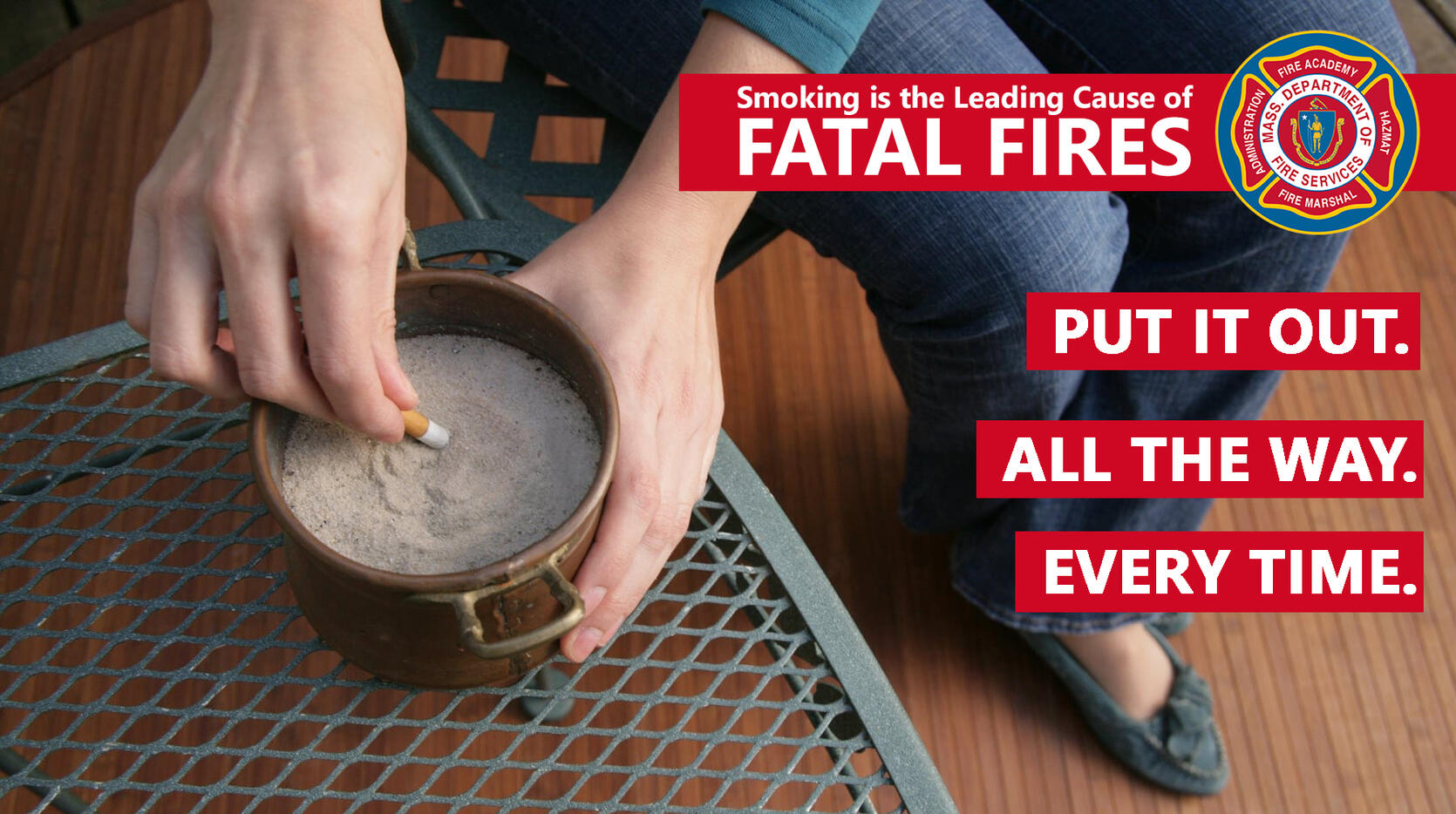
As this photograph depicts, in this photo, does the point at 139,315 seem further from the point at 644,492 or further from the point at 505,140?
the point at 505,140

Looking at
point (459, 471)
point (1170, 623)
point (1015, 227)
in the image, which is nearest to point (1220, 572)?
point (1170, 623)

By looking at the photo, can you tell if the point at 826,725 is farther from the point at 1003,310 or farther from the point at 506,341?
the point at 1003,310

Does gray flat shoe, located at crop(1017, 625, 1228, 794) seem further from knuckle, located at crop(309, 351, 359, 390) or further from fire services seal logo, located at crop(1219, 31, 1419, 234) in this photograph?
knuckle, located at crop(309, 351, 359, 390)

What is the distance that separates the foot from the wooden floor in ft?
0.22

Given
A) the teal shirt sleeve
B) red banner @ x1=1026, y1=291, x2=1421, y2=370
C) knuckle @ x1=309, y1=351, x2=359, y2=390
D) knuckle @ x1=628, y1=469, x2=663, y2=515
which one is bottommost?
knuckle @ x1=309, y1=351, x2=359, y2=390

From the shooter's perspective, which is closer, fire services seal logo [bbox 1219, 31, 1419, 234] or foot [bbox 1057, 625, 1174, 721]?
fire services seal logo [bbox 1219, 31, 1419, 234]

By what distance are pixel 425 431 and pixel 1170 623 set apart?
0.97 meters

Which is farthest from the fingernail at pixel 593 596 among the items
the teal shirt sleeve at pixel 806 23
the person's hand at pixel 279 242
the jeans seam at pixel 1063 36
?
the jeans seam at pixel 1063 36

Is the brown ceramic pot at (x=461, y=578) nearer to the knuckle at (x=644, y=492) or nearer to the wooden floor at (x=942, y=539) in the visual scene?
the knuckle at (x=644, y=492)

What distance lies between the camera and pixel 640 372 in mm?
553

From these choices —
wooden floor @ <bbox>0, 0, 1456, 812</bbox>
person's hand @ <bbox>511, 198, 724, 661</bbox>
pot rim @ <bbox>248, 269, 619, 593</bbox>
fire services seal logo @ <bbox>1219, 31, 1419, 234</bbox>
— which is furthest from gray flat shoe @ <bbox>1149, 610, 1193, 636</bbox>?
pot rim @ <bbox>248, 269, 619, 593</bbox>

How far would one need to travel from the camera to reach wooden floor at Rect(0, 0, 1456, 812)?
1140 millimetres

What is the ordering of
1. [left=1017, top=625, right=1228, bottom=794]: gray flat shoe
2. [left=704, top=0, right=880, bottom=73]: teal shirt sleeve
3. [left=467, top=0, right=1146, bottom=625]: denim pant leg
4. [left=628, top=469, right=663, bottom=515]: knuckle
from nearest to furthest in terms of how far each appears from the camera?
[left=628, top=469, right=663, bottom=515]: knuckle
[left=704, top=0, right=880, bottom=73]: teal shirt sleeve
[left=467, top=0, right=1146, bottom=625]: denim pant leg
[left=1017, top=625, right=1228, bottom=794]: gray flat shoe

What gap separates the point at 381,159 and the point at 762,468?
0.85 m
